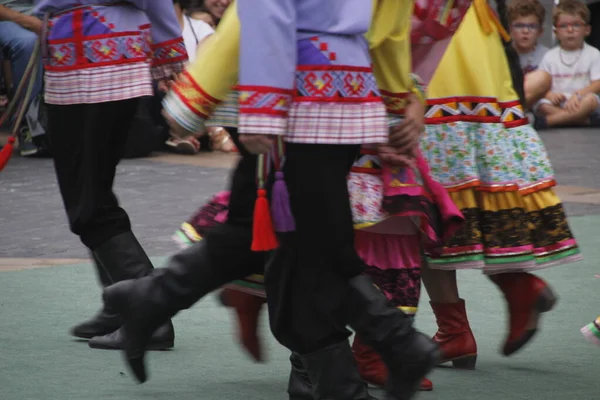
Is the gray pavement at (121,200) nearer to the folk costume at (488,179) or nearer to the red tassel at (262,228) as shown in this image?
the folk costume at (488,179)

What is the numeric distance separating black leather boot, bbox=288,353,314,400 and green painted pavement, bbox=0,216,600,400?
0.14 m

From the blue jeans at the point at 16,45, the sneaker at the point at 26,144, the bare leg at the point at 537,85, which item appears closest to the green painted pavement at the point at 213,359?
the blue jeans at the point at 16,45

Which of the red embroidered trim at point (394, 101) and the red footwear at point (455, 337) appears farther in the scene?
the red footwear at point (455, 337)

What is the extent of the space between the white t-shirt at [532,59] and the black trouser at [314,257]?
9.01 metres

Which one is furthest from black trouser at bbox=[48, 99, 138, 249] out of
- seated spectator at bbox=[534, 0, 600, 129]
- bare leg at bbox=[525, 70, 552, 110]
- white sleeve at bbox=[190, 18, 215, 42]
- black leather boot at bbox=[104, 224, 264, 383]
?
seated spectator at bbox=[534, 0, 600, 129]

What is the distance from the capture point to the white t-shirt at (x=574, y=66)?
1165 cm

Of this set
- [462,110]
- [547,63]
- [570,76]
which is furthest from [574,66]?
[462,110]

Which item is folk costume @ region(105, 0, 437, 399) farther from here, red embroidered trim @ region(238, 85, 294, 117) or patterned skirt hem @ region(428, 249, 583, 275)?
patterned skirt hem @ region(428, 249, 583, 275)

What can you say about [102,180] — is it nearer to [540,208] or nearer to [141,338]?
[141,338]

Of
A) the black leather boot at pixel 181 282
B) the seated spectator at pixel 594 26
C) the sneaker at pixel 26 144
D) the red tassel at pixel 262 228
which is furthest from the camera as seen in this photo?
the seated spectator at pixel 594 26

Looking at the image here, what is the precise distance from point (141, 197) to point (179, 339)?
350 cm

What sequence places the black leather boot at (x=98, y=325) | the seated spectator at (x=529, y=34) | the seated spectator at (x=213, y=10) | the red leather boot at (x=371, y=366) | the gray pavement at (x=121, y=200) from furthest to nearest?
the seated spectator at (x=529, y=34), the seated spectator at (x=213, y=10), the gray pavement at (x=121, y=200), the black leather boot at (x=98, y=325), the red leather boot at (x=371, y=366)

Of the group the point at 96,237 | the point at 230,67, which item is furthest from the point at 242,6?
the point at 96,237

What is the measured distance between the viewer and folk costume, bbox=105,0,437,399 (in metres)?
2.82
